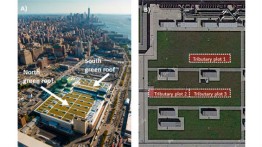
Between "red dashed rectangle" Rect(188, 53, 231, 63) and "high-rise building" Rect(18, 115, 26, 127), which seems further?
"red dashed rectangle" Rect(188, 53, 231, 63)

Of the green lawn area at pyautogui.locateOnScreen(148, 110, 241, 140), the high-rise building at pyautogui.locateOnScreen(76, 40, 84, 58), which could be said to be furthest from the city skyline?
the green lawn area at pyautogui.locateOnScreen(148, 110, 241, 140)

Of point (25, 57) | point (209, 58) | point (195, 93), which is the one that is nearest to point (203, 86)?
point (195, 93)

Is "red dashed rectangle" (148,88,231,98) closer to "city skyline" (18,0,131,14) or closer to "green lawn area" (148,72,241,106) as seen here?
"green lawn area" (148,72,241,106)

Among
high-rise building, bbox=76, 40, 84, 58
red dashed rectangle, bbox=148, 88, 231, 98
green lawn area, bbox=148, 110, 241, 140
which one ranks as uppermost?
high-rise building, bbox=76, 40, 84, 58

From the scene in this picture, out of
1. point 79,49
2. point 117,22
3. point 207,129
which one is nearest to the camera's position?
point 117,22

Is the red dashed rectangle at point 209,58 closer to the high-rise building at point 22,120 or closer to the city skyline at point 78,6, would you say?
the city skyline at point 78,6

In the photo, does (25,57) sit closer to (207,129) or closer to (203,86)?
(203,86)
